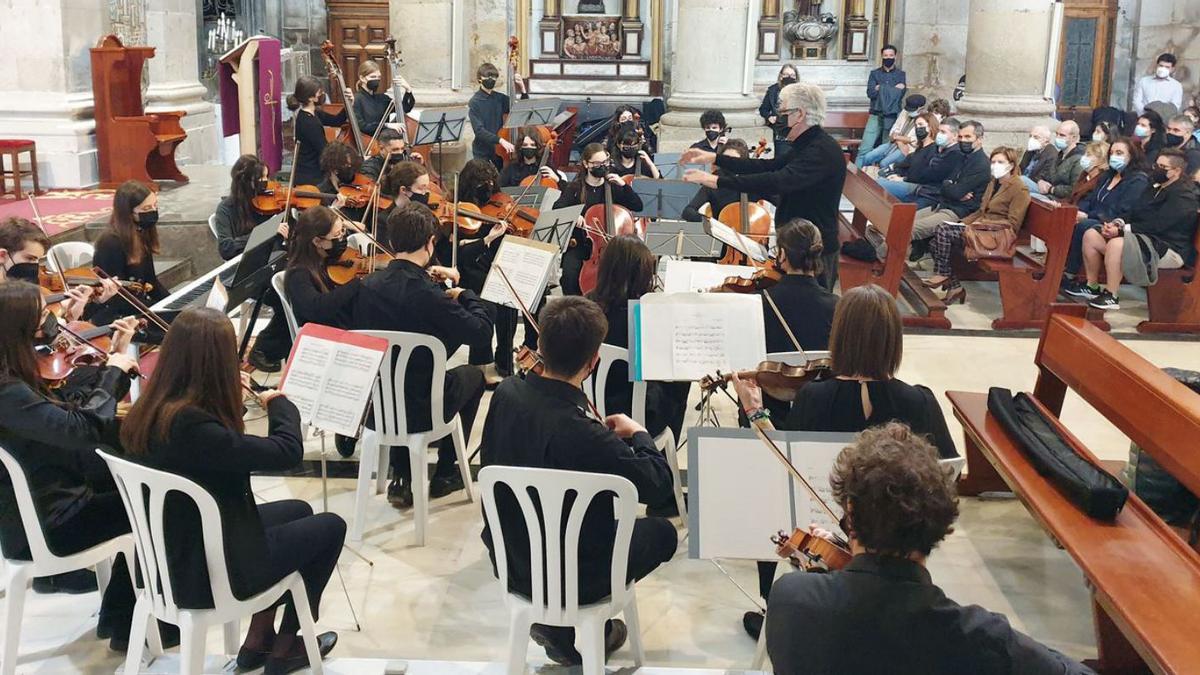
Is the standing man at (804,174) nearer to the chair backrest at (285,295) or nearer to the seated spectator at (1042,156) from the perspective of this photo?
the chair backrest at (285,295)

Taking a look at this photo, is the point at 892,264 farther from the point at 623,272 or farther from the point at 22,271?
the point at 22,271

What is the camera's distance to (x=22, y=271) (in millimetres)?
4738

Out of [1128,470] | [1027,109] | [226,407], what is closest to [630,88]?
[1027,109]

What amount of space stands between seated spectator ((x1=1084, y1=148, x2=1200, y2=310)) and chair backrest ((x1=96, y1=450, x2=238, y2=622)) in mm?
6174

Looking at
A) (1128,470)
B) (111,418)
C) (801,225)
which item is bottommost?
(1128,470)

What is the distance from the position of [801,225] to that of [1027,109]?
22.8 ft

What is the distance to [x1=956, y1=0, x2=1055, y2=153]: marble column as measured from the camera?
10.3 meters

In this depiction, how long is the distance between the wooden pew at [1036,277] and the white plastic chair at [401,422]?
4.26 metres

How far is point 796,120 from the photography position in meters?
6.10

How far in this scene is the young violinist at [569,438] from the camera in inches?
124

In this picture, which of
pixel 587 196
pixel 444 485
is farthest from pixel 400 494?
pixel 587 196

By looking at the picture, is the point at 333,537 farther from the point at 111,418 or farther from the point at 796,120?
the point at 796,120

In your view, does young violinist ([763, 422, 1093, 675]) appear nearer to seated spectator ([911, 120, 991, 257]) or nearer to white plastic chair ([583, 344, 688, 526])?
white plastic chair ([583, 344, 688, 526])

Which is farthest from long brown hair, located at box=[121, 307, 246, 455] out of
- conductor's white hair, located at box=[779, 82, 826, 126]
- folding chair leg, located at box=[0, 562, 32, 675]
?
conductor's white hair, located at box=[779, 82, 826, 126]
